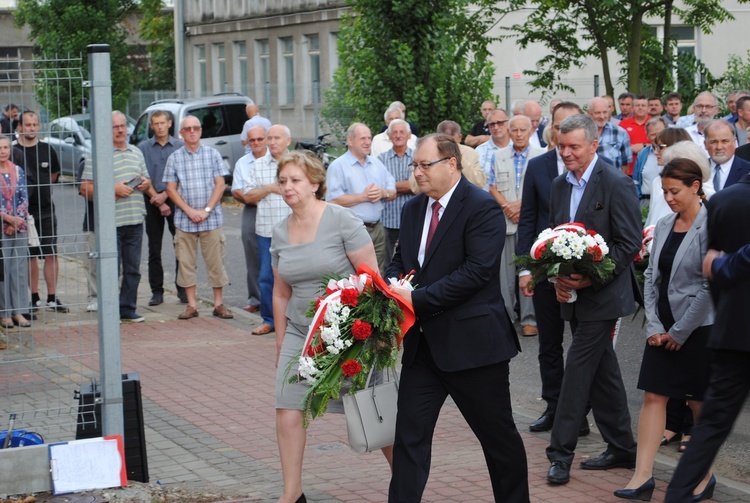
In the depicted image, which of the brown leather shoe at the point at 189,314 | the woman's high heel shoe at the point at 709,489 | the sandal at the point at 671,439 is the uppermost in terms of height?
the brown leather shoe at the point at 189,314

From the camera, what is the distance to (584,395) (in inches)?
273

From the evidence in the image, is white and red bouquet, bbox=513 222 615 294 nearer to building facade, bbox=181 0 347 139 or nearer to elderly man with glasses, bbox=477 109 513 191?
elderly man with glasses, bbox=477 109 513 191

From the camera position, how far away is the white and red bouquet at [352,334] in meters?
5.66

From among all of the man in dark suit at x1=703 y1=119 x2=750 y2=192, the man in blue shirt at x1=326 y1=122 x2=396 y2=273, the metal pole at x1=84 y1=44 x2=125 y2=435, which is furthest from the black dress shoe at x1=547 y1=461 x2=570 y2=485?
the man in blue shirt at x1=326 y1=122 x2=396 y2=273

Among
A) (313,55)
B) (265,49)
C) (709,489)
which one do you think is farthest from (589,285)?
(265,49)

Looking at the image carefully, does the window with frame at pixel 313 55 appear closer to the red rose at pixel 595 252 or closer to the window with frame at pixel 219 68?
the window with frame at pixel 219 68

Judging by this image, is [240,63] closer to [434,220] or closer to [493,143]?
[493,143]

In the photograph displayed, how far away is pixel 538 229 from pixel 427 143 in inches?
105

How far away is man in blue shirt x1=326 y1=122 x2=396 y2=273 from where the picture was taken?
11.5 metres

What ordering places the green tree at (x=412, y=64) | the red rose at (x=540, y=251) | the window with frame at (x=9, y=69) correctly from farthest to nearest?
the green tree at (x=412, y=64)
the red rose at (x=540, y=251)
the window with frame at (x=9, y=69)

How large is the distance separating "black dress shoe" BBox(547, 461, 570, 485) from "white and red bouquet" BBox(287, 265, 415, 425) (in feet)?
5.15

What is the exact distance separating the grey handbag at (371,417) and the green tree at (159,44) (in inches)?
2028

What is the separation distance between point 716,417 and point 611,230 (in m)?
1.73

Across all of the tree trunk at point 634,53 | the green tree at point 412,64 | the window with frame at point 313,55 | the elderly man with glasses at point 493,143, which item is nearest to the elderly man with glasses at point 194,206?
the elderly man with glasses at point 493,143
